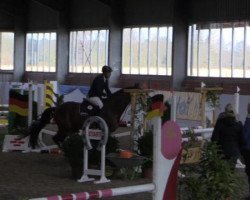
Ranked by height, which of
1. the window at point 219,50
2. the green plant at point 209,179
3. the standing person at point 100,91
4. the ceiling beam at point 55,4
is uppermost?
the ceiling beam at point 55,4

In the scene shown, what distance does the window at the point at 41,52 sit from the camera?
34.7 metres

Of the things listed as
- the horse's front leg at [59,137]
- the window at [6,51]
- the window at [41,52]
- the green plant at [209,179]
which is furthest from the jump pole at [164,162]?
the window at [6,51]

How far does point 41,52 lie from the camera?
1409 inches

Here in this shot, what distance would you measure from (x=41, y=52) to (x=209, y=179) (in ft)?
100

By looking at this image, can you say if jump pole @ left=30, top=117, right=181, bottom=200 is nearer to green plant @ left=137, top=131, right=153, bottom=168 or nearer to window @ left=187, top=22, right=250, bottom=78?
green plant @ left=137, top=131, right=153, bottom=168

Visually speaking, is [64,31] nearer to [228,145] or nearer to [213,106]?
[213,106]

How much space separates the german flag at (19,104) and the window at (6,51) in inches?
915

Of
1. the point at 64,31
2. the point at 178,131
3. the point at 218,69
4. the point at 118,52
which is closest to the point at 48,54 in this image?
the point at 64,31

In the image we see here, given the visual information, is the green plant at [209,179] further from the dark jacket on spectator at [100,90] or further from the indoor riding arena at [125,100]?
the dark jacket on spectator at [100,90]

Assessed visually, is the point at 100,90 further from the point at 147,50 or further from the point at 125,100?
the point at 147,50

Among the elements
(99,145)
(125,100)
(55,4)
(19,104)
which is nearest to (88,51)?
(55,4)

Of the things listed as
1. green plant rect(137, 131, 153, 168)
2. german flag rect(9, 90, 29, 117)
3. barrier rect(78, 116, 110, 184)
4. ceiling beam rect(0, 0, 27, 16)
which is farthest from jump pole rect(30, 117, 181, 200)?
ceiling beam rect(0, 0, 27, 16)

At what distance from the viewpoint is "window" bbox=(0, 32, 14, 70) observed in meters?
37.2

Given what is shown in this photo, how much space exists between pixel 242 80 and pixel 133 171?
14.6m
